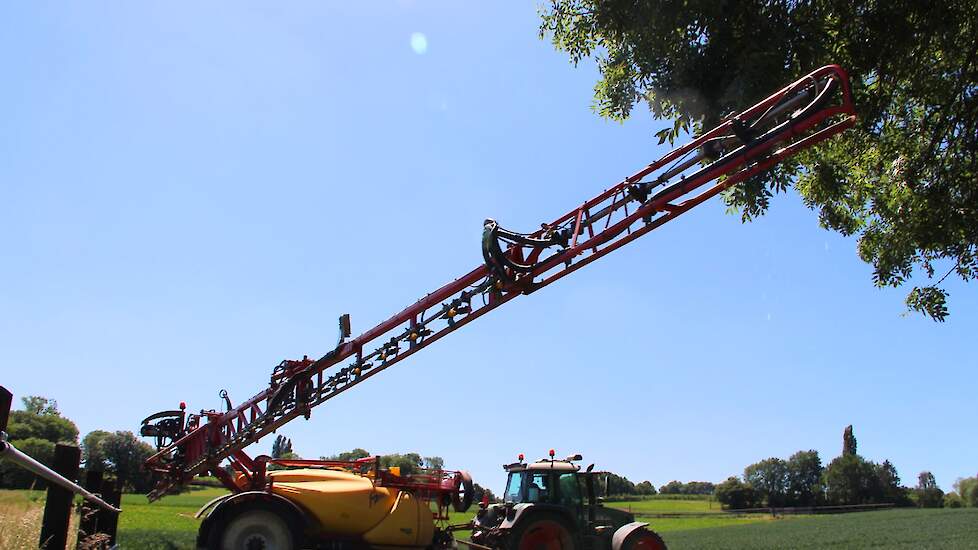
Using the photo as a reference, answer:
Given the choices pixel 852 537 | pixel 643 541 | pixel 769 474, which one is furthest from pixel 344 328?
pixel 769 474

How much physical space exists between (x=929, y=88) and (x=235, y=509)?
11163mm

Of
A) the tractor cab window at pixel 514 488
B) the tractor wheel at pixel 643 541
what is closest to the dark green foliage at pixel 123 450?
the tractor cab window at pixel 514 488

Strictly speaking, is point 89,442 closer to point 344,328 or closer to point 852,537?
point 852,537

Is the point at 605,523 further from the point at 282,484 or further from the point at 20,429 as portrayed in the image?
the point at 20,429

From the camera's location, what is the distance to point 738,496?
81.1 metres

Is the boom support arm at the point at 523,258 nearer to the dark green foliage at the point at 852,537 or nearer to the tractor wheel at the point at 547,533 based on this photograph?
the tractor wheel at the point at 547,533

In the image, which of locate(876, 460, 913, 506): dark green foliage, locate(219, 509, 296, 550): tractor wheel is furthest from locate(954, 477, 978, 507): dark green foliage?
locate(219, 509, 296, 550): tractor wheel

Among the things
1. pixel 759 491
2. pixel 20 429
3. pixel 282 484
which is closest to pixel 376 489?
pixel 282 484

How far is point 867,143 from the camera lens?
11.1 meters

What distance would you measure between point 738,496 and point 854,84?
80.5m

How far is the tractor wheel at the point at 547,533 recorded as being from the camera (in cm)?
1143

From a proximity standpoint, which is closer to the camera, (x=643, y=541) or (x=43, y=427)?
(x=643, y=541)

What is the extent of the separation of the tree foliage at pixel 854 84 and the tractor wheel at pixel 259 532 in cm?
725

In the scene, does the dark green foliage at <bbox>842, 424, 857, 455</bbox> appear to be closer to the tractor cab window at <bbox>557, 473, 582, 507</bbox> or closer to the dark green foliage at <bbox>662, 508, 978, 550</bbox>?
the dark green foliage at <bbox>662, 508, 978, 550</bbox>
